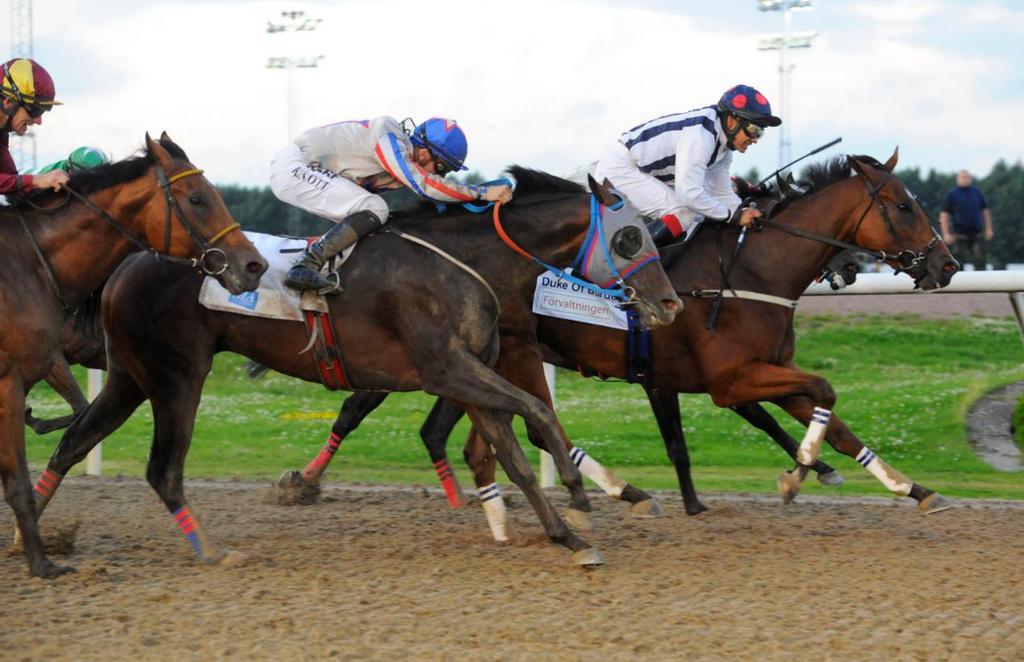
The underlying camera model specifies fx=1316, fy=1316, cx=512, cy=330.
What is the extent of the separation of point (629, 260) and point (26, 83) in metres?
2.80

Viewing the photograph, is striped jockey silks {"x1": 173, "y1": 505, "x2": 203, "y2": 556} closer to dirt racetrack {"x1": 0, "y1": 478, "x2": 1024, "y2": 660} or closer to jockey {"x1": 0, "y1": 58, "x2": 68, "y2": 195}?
dirt racetrack {"x1": 0, "y1": 478, "x2": 1024, "y2": 660}

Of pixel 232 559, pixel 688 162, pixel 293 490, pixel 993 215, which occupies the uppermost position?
pixel 688 162

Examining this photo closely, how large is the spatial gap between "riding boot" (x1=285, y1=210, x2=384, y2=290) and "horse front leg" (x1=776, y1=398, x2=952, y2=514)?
2399mm

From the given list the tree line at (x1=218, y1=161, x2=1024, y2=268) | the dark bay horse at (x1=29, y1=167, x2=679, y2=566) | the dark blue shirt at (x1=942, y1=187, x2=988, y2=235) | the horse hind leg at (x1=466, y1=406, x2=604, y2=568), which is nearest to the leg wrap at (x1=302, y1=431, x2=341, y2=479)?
the dark bay horse at (x1=29, y1=167, x2=679, y2=566)

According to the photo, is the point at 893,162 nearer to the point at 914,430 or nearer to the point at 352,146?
the point at 352,146

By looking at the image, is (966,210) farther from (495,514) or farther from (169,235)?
(169,235)

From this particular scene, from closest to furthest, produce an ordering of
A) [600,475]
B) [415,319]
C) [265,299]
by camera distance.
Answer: [415,319], [265,299], [600,475]

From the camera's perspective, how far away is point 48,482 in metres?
6.60

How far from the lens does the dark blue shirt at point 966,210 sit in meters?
15.4

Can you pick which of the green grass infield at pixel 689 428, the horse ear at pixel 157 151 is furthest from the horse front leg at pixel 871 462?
the horse ear at pixel 157 151

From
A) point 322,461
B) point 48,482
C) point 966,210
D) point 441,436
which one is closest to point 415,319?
point 441,436

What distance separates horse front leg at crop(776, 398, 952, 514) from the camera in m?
6.73

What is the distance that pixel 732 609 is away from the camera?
16.8 ft

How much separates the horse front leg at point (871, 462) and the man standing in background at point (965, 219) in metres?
9.17
